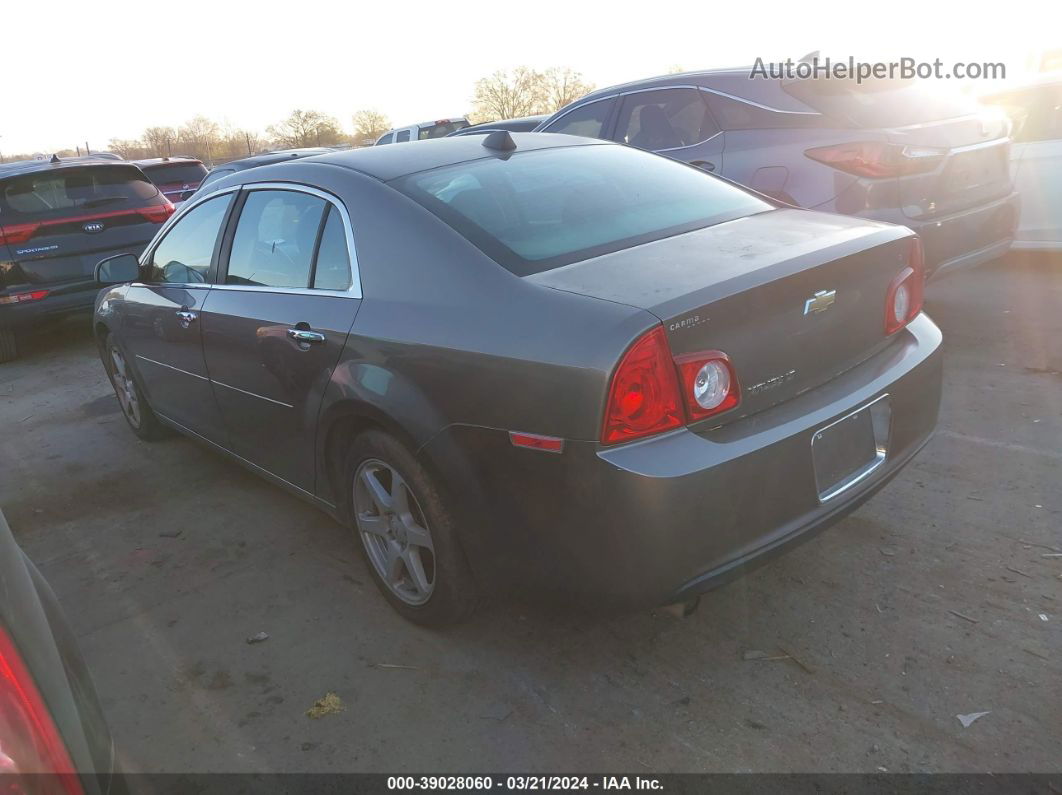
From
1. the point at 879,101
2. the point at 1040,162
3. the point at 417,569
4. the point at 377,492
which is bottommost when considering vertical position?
the point at 417,569

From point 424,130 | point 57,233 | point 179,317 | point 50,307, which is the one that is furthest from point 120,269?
point 424,130

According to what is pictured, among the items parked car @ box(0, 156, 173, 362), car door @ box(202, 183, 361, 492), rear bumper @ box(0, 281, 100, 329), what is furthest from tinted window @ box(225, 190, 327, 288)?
parked car @ box(0, 156, 173, 362)

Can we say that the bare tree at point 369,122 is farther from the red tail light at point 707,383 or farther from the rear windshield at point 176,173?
the red tail light at point 707,383

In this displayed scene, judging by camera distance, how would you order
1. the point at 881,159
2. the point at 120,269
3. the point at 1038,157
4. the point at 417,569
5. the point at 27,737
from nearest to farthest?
the point at 27,737, the point at 417,569, the point at 120,269, the point at 881,159, the point at 1038,157

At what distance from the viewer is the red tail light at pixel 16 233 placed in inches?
296

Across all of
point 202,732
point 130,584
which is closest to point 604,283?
point 202,732

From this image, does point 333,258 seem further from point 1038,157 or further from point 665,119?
point 1038,157

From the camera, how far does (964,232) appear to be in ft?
17.5

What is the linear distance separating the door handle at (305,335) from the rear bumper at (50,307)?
537cm

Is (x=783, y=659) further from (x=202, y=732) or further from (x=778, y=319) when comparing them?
(x=202, y=732)

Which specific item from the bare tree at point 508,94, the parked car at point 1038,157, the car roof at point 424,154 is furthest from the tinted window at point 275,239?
the bare tree at point 508,94

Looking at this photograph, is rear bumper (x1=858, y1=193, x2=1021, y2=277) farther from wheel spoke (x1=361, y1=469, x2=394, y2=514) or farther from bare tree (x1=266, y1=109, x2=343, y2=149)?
bare tree (x1=266, y1=109, x2=343, y2=149)

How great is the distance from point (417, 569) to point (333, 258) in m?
1.17

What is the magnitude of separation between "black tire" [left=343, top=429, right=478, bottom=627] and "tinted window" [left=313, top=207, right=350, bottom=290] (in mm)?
569
